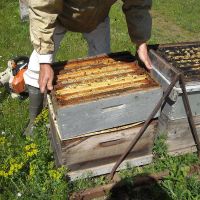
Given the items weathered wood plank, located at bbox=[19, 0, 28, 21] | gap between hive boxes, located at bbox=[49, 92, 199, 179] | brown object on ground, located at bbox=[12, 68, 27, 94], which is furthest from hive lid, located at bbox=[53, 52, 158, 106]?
weathered wood plank, located at bbox=[19, 0, 28, 21]

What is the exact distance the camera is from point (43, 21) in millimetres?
3414

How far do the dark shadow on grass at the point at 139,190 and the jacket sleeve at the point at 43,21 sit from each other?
1.57m

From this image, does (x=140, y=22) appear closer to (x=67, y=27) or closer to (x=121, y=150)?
(x=67, y=27)

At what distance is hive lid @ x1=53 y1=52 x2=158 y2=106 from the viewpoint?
339 centimetres

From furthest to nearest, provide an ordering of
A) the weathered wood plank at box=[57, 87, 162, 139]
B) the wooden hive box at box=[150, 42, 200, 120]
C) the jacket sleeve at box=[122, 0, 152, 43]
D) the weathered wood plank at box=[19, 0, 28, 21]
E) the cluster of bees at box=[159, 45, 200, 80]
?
the weathered wood plank at box=[19, 0, 28, 21] → the jacket sleeve at box=[122, 0, 152, 43] → the cluster of bees at box=[159, 45, 200, 80] → the wooden hive box at box=[150, 42, 200, 120] → the weathered wood plank at box=[57, 87, 162, 139]

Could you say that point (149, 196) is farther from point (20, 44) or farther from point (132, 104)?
point (20, 44)

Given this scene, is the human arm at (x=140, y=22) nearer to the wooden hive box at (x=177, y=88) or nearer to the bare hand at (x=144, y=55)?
the bare hand at (x=144, y=55)

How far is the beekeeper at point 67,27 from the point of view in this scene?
344 cm

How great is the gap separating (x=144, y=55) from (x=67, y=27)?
890mm

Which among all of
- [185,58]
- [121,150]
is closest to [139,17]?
[185,58]

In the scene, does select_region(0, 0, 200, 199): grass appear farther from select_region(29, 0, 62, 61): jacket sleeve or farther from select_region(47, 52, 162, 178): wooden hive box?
select_region(29, 0, 62, 61): jacket sleeve

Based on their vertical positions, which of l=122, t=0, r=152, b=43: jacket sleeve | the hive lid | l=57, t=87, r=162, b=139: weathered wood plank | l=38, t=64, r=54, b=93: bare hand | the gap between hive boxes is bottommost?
the gap between hive boxes

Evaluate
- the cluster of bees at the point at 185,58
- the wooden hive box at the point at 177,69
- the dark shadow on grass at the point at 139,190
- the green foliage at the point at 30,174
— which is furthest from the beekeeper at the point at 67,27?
Answer: the dark shadow on grass at the point at 139,190

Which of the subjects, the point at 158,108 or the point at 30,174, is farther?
the point at 30,174
